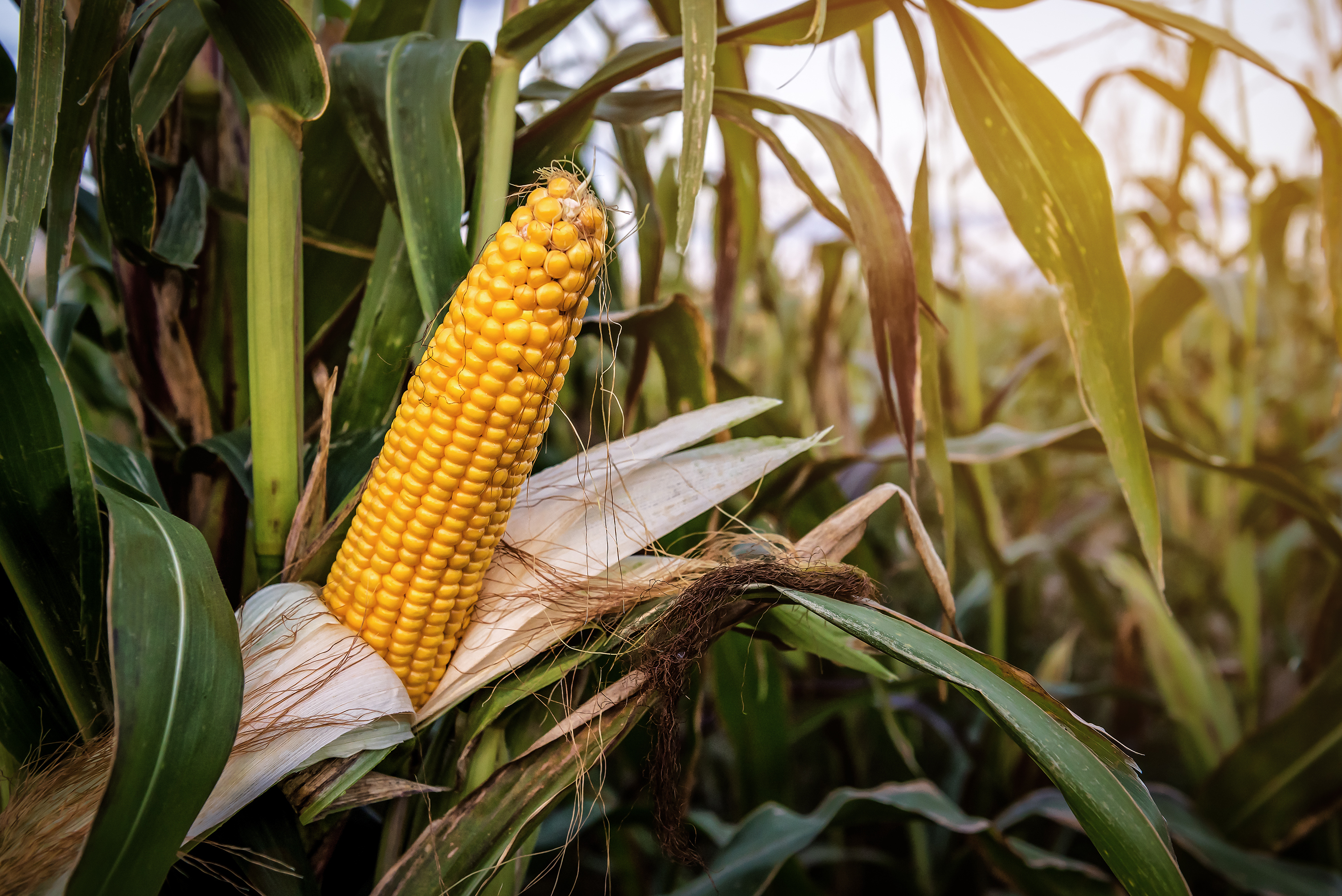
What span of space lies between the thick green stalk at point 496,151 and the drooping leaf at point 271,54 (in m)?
0.13

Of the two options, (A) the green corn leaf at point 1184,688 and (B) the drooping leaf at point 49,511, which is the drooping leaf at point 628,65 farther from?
(A) the green corn leaf at point 1184,688

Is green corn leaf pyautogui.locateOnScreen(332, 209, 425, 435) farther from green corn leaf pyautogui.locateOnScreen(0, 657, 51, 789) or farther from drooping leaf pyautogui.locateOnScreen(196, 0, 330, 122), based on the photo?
green corn leaf pyautogui.locateOnScreen(0, 657, 51, 789)

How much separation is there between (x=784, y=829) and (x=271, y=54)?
91 centimetres

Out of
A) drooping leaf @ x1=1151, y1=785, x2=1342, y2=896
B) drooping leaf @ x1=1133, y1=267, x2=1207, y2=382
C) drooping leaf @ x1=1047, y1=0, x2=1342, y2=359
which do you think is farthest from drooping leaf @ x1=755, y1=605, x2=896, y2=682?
drooping leaf @ x1=1133, y1=267, x2=1207, y2=382

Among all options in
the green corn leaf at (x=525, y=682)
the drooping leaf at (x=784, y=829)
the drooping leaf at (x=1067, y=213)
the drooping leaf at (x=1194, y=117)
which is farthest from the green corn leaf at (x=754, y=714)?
the drooping leaf at (x=1194, y=117)

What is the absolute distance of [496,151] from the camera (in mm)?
589

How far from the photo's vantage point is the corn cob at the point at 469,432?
411 millimetres

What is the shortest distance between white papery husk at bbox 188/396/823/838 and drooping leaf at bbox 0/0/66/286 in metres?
0.28

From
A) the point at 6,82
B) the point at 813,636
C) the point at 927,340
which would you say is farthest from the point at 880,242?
the point at 6,82

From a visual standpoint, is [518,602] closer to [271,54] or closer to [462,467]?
[462,467]

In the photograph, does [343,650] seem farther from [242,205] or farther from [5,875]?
[242,205]

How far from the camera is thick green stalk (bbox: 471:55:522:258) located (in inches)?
22.9

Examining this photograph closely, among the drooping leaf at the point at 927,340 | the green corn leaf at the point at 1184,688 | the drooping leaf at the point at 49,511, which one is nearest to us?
the drooping leaf at the point at 49,511

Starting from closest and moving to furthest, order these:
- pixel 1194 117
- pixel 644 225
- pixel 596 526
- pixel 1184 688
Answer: pixel 596 526
pixel 644 225
pixel 1194 117
pixel 1184 688
